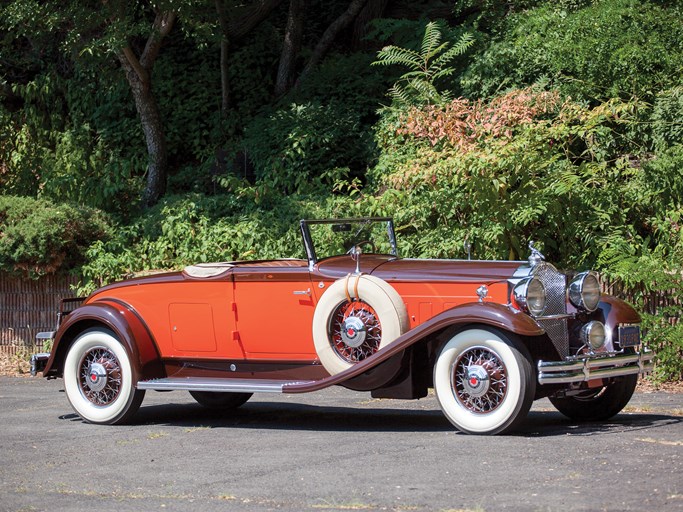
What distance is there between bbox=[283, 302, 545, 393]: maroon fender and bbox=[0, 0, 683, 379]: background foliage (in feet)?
12.3

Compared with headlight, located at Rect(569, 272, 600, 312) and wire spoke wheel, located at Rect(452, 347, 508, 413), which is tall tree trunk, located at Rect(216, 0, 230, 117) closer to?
headlight, located at Rect(569, 272, 600, 312)

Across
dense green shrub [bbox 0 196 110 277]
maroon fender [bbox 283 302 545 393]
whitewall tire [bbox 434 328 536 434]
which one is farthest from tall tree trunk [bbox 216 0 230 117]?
whitewall tire [bbox 434 328 536 434]

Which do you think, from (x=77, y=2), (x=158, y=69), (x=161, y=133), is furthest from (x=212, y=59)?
(x=77, y=2)

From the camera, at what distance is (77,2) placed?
14.8m

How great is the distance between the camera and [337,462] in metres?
6.52

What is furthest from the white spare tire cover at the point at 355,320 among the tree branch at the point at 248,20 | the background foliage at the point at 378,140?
the tree branch at the point at 248,20

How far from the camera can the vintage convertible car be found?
7.30 metres

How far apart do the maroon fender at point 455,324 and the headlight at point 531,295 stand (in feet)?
0.69

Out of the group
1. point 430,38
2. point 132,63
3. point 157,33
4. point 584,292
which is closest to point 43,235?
point 132,63

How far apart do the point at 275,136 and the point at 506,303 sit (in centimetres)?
882

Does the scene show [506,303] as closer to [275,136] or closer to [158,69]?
[275,136]

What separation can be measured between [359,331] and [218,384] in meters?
1.19

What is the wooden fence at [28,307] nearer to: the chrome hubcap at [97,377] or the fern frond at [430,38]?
the chrome hubcap at [97,377]

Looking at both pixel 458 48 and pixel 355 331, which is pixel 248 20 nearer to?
pixel 458 48
